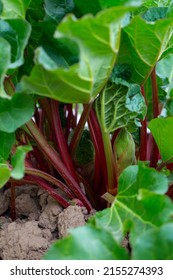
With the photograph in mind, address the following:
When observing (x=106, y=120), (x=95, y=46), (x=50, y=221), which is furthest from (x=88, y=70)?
(x=50, y=221)

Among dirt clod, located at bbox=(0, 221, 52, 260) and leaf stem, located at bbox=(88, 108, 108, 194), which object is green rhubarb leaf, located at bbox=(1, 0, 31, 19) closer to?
leaf stem, located at bbox=(88, 108, 108, 194)

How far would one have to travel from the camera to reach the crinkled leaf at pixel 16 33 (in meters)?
0.61

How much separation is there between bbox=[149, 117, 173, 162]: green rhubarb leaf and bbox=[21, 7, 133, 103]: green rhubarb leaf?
11cm

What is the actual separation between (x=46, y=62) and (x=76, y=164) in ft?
1.08

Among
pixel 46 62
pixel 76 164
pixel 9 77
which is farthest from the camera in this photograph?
pixel 76 164

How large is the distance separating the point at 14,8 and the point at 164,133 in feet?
0.88

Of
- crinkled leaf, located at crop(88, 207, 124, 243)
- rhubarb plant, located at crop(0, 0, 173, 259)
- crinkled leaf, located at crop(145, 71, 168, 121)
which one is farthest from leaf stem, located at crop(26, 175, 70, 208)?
crinkled leaf, located at crop(145, 71, 168, 121)

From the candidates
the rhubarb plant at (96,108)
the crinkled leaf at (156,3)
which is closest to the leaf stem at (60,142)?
the rhubarb plant at (96,108)

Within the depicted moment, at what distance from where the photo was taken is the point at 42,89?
23.0 inches

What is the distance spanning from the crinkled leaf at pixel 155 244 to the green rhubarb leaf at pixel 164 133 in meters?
0.22

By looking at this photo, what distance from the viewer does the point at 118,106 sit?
2.29ft

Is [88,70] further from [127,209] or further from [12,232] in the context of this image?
[12,232]

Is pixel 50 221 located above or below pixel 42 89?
below

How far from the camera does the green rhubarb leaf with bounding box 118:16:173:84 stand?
627 mm
